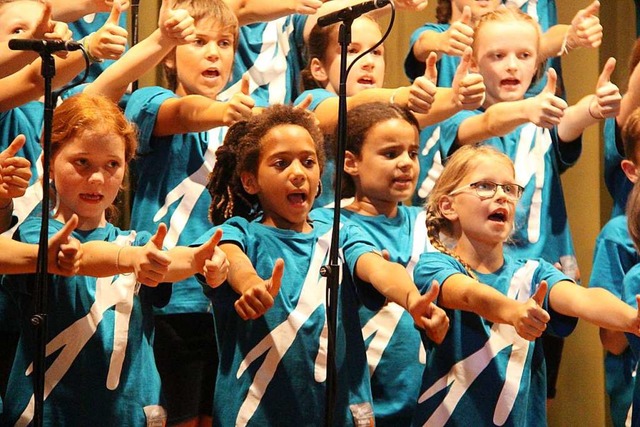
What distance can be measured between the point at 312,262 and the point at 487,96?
3.00ft

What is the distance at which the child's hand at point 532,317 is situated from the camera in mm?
2070

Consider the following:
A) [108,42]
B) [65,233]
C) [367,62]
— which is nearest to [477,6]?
[367,62]

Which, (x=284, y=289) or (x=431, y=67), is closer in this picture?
(x=284, y=289)

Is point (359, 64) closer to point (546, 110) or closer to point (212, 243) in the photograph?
point (546, 110)

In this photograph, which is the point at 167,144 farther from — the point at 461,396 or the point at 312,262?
the point at 461,396

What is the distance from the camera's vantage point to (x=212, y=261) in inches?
81.7

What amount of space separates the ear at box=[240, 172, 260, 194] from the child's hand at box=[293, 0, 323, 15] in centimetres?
58

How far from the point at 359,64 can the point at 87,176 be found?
0.96 m

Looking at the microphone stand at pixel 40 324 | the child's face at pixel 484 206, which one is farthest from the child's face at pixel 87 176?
the child's face at pixel 484 206

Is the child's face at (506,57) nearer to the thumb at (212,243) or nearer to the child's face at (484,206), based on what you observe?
the child's face at (484,206)

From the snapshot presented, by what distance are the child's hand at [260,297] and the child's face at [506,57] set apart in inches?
43.3

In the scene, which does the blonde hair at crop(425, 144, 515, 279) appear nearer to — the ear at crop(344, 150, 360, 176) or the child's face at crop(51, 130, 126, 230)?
the ear at crop(344, 150, 360, 176)

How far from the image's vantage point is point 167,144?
8.71 ft

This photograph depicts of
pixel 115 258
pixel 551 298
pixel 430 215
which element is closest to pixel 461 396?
pixel 551 298
